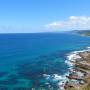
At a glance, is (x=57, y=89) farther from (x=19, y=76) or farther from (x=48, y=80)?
(x=19, y=76)

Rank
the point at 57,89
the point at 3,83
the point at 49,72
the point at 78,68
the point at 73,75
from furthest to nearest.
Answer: the point at 78,68 → the point at 49,72 → the point at 73,75 → the point at 3,83 → the point at 57,89

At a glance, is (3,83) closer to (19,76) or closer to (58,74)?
(19,76)

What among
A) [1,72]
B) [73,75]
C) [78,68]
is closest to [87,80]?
[73,75]

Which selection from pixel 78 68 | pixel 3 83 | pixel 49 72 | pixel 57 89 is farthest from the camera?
pixel 78 68

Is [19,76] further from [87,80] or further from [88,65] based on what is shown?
[88,65]

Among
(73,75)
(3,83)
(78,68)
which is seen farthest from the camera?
(78,68)

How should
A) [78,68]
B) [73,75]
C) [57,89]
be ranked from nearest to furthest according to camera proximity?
1. [57,89]
2. [73,75]
3. [78,68]

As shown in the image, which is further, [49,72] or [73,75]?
[49,72]

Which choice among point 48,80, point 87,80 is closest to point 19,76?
point 48,80

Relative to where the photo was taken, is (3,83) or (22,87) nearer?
(22,87)
